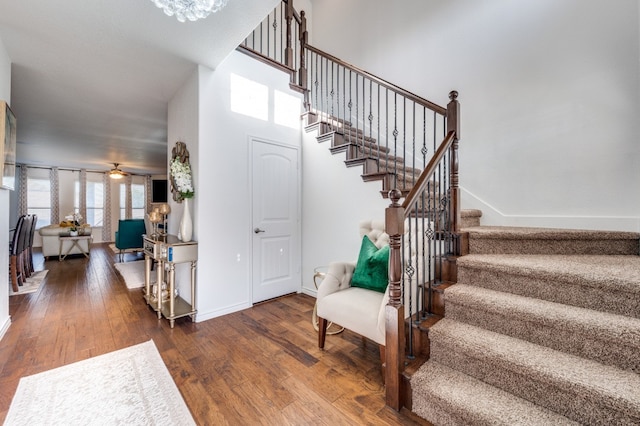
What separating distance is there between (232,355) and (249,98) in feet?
9.21

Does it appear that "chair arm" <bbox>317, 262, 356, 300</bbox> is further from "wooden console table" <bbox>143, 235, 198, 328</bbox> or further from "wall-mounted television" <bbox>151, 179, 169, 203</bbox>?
"wall-mounted television" <bbox>151, 179, 169, 203</bbox>

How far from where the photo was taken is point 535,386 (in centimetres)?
132

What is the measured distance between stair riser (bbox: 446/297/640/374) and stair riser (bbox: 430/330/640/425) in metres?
0.27

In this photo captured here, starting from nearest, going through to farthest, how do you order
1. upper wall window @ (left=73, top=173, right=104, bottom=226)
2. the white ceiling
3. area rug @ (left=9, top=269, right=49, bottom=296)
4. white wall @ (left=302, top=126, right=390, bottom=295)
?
the white ceiling → white wall @ (left=302, top=126, right=390, bottom=295) → area rug @ (left=9, top=269, right=49, bottom=296) → upper wall window @ (left=73, top=173, right=104, bottom=226)

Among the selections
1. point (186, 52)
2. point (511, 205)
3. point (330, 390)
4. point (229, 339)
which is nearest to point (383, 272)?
point (330, 390)

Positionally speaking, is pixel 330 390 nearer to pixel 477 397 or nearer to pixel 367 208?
pixel 477 397

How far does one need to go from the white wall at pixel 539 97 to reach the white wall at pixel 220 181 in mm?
2349

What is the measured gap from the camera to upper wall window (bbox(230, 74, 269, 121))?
319cm

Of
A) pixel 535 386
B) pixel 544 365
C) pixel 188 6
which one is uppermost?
pixel 188 6

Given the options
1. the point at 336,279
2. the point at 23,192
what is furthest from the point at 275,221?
the point at 23,192

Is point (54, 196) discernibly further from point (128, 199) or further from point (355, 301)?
point (355, 301)

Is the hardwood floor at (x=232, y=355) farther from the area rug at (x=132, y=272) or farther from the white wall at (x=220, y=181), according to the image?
the area rug at (x=132, y=272)

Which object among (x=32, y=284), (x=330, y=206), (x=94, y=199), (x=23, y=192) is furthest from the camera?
(x=94, y=199)

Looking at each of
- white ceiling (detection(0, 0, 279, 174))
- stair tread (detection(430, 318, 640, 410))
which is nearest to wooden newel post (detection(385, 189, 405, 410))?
stair tread (detection(430, 318, 640, 410))
